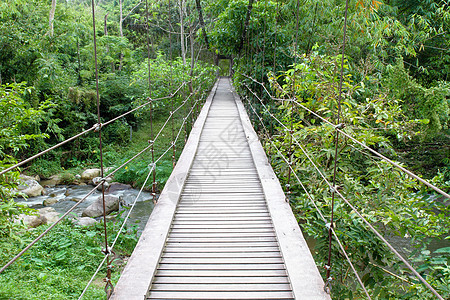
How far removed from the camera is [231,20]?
7.23m

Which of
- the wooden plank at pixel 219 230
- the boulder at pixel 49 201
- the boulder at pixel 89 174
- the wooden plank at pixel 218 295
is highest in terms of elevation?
the wooden plank at pixel 219 230

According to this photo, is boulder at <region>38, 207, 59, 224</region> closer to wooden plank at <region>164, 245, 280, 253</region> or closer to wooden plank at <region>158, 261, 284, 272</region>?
wooden plank at <region>164, 245, 280, 253</region>

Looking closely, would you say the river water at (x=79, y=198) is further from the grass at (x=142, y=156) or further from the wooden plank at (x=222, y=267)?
the wooden plank at (x=222, y=267)

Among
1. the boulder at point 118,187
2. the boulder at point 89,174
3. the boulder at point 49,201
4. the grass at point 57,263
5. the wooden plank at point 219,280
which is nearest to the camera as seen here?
the wooden plank at point 219,280

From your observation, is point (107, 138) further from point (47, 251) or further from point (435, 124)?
point (435, 124)

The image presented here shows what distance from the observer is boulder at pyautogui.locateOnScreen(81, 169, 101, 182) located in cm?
780

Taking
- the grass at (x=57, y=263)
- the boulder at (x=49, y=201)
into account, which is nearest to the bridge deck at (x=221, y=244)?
the grass at (x=57, y=263)

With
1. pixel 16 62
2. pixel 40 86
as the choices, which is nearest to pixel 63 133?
pixel 40 86

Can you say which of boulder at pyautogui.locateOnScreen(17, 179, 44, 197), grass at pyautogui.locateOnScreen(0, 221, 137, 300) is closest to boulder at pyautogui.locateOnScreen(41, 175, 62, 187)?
boulder at pyautogui.locateOnScreen(17, 179, 44, 197)

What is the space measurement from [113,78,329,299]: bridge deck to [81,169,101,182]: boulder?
549 cm

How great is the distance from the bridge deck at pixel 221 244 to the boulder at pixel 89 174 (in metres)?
5.49

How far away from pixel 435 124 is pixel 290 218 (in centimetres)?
437

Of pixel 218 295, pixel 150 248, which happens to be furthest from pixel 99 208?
pixel 218 295

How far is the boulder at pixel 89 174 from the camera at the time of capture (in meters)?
7.80
